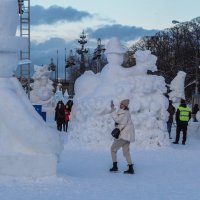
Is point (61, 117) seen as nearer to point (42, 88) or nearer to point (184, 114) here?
point (184, 114)

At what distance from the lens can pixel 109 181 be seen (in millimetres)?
11609

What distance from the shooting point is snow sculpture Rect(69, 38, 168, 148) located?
62.5 feet

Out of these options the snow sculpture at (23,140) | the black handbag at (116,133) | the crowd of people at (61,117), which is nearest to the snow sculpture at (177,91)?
the crowd of people at (61,117)

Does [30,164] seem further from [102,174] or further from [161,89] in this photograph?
[161,89]

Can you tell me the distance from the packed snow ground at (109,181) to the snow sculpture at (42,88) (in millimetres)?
24066

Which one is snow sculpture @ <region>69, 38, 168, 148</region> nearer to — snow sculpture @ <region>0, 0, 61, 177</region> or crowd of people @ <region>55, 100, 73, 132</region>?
crowd of people @ <region>55, 100, 73, 132</region>

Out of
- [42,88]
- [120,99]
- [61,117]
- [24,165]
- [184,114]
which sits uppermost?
[120,99]

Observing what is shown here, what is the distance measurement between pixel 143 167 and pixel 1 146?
459 centimetres

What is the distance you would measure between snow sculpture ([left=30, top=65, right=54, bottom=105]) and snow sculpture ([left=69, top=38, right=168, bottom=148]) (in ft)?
68.6

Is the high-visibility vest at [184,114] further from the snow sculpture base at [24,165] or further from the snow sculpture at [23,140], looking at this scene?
the snow sculpture base at [24,165]

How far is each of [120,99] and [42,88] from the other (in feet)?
74.8

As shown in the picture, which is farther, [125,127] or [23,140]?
[125,127]

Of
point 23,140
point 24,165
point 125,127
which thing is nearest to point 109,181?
point 125,127

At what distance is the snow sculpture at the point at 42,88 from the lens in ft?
135
